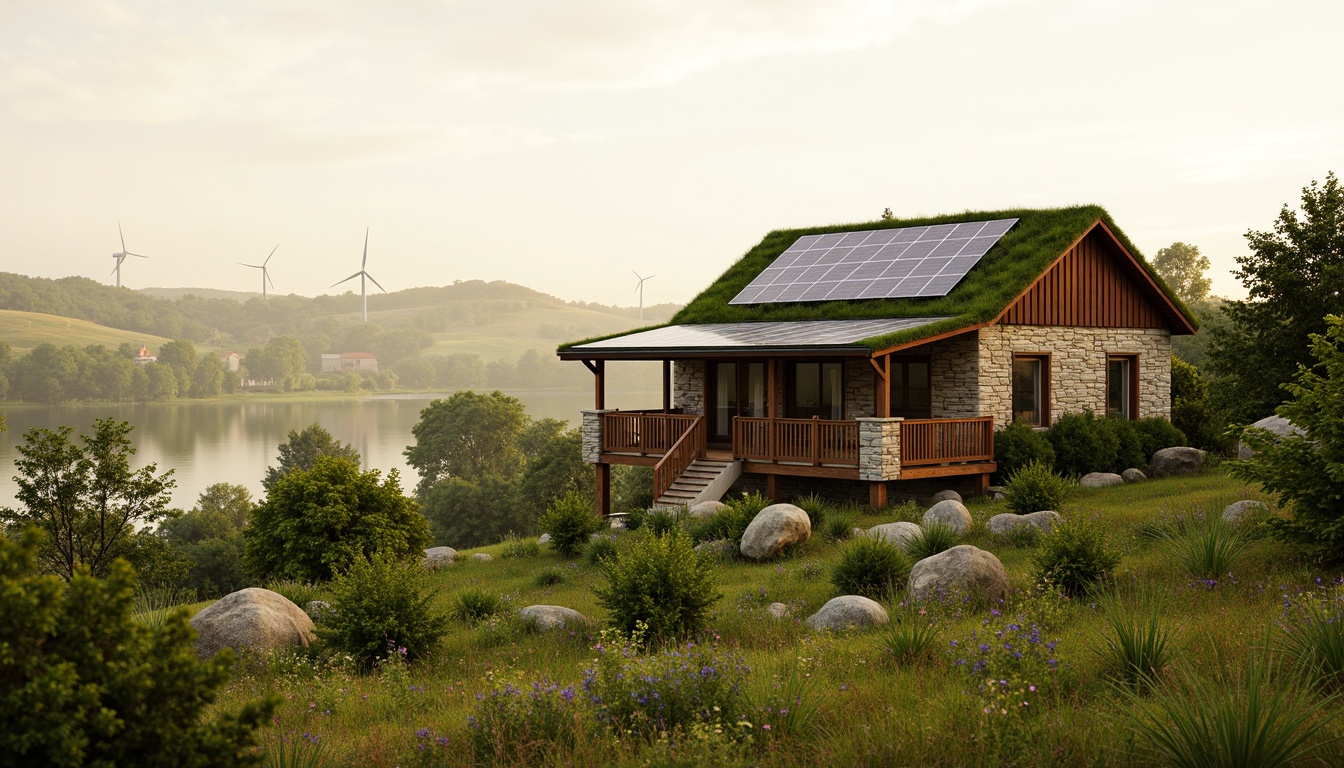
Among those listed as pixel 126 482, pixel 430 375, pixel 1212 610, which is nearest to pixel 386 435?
pixel 430 375

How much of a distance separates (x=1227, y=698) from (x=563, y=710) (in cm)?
374

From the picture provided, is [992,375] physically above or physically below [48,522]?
above

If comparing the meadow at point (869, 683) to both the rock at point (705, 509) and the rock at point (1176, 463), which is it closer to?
the rock at point (705, 509)

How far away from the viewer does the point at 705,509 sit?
2031cm

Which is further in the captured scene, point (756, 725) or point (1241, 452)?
point (1241, 452)

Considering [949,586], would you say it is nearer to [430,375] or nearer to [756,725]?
[756,725]

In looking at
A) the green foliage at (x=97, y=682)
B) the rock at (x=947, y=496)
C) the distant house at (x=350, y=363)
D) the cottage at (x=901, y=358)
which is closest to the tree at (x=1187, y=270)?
the cottage at (x=901, y=358)

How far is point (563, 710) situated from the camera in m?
6.66

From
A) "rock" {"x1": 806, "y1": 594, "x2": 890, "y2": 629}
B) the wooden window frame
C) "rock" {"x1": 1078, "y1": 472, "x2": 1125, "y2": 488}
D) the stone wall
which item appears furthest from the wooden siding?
"rock" {"x1": 806, "y1": 594, "x2": 890, "y2": 629}

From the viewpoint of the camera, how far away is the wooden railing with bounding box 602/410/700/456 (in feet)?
80.3

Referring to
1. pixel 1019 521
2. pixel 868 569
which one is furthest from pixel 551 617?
pixel 1019 521

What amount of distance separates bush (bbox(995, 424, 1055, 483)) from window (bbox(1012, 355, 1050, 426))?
1.38 metres

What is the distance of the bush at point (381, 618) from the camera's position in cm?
1066

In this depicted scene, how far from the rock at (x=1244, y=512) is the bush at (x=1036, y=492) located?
164 inches
